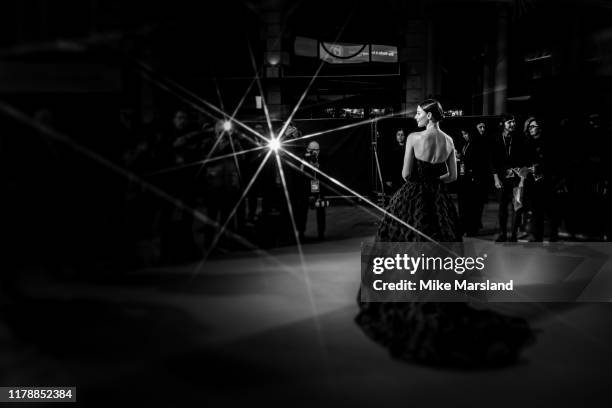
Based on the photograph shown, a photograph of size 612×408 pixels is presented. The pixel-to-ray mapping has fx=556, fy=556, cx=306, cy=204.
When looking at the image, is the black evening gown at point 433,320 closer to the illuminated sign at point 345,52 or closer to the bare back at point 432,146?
the bare back at point 432,146

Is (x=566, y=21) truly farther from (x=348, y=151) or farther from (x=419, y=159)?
(x=419, y=159)

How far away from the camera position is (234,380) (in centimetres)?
371

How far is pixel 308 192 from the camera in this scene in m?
9.55

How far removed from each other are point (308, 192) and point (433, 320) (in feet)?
17.7

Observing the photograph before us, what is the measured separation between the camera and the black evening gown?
160 inches

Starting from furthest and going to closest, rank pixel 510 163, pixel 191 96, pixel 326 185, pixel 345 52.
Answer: pixel 345 52 < pixel 326 185 < pixel 191 96 < pixel 510 163

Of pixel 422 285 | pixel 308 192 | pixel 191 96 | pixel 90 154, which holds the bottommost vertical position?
pixel 422 285

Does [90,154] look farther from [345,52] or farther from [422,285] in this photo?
[345,52]

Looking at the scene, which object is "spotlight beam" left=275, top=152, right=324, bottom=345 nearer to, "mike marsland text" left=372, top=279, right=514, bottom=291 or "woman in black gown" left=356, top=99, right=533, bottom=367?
"woman in black gown" left=356, top=99, right=533, bottom=367

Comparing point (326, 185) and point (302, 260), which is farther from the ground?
point (326, 185)

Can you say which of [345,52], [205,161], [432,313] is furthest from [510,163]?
[345,52]

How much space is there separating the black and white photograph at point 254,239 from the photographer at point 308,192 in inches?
1.6

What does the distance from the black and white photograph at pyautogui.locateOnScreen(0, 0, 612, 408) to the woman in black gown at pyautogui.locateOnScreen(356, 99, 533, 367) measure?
0.8 inches

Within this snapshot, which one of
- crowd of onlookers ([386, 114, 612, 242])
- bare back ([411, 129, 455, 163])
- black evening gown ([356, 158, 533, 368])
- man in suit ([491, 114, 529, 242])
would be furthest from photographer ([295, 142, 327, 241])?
bare back ([411, 129, 455, 163])
